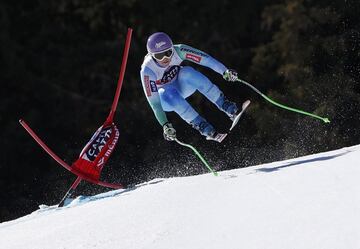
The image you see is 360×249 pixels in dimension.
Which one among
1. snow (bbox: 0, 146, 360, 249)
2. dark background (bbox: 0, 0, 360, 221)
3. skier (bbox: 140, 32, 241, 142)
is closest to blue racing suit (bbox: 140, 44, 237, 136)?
skier (bbox: 140, 32, 241, 142)

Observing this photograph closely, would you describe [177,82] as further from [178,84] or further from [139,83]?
[139,83]

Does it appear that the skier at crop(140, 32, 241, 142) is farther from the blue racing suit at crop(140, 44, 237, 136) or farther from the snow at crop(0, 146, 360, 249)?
the snow at crop(0, 146, 360, 249)

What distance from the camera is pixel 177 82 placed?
673 centimetres

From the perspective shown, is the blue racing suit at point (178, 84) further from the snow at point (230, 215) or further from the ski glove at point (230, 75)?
the snow at point (230, 215)

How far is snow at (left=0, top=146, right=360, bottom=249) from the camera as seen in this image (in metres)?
4.26

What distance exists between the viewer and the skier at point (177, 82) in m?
6.59

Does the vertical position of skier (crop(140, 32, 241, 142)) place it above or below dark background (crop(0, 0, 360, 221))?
above

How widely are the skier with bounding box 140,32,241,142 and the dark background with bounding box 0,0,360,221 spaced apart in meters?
4.29

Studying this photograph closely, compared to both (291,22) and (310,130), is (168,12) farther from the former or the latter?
(310,130)

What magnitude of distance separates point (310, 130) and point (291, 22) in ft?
8.11

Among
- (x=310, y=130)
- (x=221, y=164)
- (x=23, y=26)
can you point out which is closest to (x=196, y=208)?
(x=310, y=130)

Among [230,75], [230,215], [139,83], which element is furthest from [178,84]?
[139,83]

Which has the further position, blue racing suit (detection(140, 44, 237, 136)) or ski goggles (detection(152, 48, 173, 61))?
blue racing suit (detection(140, 44, 237, 136))

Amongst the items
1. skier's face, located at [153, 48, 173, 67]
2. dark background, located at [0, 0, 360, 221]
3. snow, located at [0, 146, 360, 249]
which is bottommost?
dark background, located at [0, 0, 360, 221]
